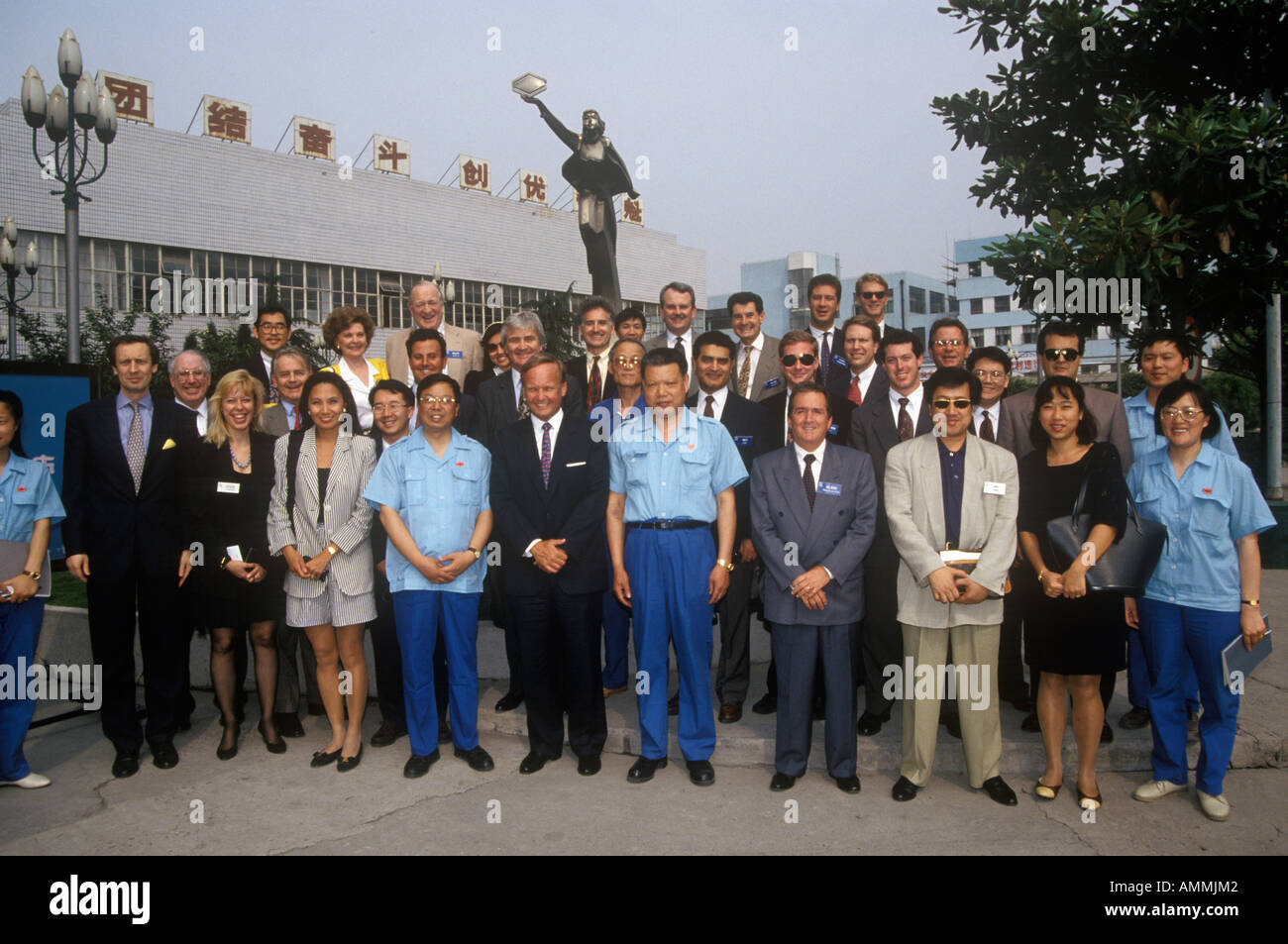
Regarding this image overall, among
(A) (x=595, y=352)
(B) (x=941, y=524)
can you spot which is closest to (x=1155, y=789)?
(B) (x=941, y=524)

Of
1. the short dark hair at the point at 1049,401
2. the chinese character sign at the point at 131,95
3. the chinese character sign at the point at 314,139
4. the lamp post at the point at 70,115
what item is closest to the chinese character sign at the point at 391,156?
the chinese character sign at the point at 314,139

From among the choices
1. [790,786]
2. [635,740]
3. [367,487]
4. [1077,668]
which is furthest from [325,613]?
[1077,668]

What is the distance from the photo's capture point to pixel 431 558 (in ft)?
15.3

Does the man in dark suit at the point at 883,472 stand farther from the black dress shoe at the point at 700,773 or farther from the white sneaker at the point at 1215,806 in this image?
the white sneaker at the point at 1215,806

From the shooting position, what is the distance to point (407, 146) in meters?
40.9

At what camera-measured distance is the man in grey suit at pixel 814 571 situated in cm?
436

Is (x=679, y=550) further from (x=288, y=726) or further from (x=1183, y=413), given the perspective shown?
(x=288, y=726)

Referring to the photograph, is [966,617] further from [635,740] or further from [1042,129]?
[1042,129]

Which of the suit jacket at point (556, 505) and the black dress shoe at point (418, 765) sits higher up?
the suit jacket at point (556, 505)

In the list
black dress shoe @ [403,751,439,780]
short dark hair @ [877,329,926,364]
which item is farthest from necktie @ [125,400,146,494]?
Answer: short dark hair @ [877,329,926,364]

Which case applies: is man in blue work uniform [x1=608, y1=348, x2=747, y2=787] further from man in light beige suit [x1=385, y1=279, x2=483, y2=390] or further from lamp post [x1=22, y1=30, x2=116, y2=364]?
lamp post [x1=22, y1=30, x2=116, y2=364]

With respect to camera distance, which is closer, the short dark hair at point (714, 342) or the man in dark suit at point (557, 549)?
the man in dark suit at point (557, 549)

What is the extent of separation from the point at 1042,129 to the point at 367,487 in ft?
16.9

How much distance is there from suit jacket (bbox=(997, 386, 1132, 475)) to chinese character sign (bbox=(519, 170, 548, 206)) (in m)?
42.3
